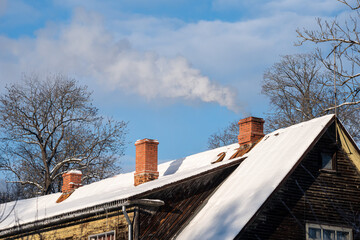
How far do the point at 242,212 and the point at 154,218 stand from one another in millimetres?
2821

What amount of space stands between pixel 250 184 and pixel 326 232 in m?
2.73

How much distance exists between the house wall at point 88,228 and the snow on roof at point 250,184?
76.3 inches

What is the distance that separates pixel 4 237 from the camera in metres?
24.8

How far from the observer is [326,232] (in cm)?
2030

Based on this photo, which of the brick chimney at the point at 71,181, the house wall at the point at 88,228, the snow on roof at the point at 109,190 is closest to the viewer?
the house wall at the point at 88,228

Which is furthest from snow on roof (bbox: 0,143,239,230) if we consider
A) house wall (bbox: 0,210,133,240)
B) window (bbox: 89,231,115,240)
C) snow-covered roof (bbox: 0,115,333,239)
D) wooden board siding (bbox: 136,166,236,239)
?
window (bbox: 89,231,115,240)

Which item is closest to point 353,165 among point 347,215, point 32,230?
point 347,215

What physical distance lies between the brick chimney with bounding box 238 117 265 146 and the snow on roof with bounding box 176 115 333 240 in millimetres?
1103

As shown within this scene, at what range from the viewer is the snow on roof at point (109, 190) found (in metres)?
21.4

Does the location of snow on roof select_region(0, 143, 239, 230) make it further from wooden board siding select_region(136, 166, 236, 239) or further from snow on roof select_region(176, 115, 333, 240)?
snow on roof select_region(176, 115, 333, 240)

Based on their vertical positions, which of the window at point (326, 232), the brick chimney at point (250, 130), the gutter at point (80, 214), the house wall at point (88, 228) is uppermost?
the brick chimney at point (250, 130)

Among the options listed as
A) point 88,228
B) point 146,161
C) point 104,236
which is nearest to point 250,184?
point 104,236

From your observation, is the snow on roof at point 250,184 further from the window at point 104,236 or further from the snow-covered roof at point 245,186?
the window at point 104,236

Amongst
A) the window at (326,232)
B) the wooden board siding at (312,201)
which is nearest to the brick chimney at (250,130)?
the wooden board siding at (312,201)
